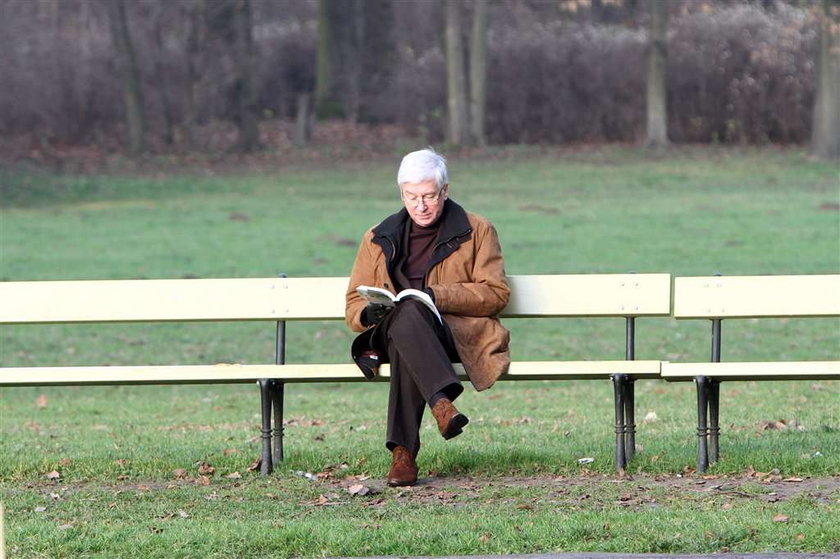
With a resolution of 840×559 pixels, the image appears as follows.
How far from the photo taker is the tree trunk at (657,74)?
32062 millimetres

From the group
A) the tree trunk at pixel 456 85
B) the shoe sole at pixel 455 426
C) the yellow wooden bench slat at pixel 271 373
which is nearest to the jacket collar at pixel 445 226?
the yellow wooden bench slat at pixel 271 373

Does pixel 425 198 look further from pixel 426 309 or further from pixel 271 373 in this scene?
pixel 271 373

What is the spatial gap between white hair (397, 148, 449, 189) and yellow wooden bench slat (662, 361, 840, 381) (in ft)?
4.09

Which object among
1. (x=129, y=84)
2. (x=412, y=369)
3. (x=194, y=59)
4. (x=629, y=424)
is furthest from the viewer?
(x=194, y=59)

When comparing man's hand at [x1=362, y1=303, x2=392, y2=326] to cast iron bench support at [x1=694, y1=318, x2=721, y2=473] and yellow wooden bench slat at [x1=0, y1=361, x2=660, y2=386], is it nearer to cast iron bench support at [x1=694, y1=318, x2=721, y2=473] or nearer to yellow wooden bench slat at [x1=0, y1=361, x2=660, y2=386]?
yellow wooden bench slat at [x1=0, y1=361, x2=660, y2=386]

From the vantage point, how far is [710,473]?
21.4 ft

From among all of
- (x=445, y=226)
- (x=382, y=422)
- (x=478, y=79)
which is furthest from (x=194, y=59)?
(x=445, y=226)

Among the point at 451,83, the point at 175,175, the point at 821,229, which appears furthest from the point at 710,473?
the point at 451,83

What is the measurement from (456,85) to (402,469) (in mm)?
27409

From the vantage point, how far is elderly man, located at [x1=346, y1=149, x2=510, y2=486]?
6.38 m

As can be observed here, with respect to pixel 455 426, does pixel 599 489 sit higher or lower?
lower

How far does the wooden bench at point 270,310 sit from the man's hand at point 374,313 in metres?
0.21

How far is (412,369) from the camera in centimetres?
638

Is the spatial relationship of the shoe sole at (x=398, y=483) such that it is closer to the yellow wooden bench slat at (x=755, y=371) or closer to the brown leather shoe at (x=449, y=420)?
the brown leather shoe at (x=449, y=420)
